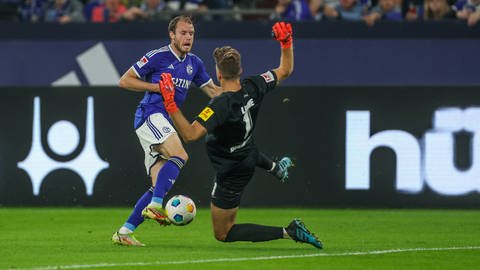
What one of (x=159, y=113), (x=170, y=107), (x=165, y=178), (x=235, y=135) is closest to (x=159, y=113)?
(x=159, y=113)

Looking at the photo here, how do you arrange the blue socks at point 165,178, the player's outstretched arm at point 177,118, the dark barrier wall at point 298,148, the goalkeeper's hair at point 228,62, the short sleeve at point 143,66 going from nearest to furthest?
the player's outstretched arm at point 177,118 → the goalkeeper's hair at point 228,62 → the blue socks at point 165,178 → the short sleeve at point 143,66 → the dark barrier wall at point 298,148

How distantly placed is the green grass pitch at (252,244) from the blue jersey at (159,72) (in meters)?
1.31

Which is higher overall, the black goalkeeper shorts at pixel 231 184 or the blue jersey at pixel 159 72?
the blue jersey at pixel 159 72

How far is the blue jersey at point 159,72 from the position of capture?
12.0m

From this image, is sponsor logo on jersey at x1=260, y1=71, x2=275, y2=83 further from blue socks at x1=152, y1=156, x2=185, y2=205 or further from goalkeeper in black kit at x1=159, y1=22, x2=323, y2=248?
blue socks at x1=152, y1=156, x2=185, y2=205

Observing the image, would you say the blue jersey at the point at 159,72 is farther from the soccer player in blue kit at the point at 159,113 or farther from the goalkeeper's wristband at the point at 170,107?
the goalkeeper's wristband at the point at 170,107

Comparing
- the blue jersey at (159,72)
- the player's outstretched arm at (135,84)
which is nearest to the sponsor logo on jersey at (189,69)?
the blue jersey at (159,72)

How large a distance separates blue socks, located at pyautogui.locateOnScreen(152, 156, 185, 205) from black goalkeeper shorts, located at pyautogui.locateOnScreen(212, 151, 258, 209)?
0.57 m

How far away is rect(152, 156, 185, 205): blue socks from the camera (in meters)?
11.3

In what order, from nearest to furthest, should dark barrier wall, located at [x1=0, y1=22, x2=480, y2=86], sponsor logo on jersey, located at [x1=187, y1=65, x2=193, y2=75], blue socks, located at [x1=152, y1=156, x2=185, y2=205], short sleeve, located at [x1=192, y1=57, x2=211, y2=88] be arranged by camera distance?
blue socks, located at [x1=152, y1=156, x2=185, y2=205]
sponsor logo on jersey, located at [x1=187, y1=65, x2=193, y2=75]
short sleeve, located at [x1=192, y1=57, x2=211, y2=88]
dark barrier wall, located at [x1=0, y1=22, x2=480, y2=86]

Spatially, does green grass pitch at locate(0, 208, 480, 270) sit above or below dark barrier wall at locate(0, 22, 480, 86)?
below

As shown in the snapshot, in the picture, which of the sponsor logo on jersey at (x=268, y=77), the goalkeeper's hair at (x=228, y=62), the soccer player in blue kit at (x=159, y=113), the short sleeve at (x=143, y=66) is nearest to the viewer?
the goalkeeper's hair at (x=228, y=62)

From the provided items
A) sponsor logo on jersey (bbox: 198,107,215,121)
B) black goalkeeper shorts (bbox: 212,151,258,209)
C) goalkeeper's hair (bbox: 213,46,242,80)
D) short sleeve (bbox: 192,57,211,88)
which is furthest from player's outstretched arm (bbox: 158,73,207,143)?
short sleeve (bbox: 192,57,211,88)

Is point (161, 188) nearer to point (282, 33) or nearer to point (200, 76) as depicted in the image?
point (200, 76)
